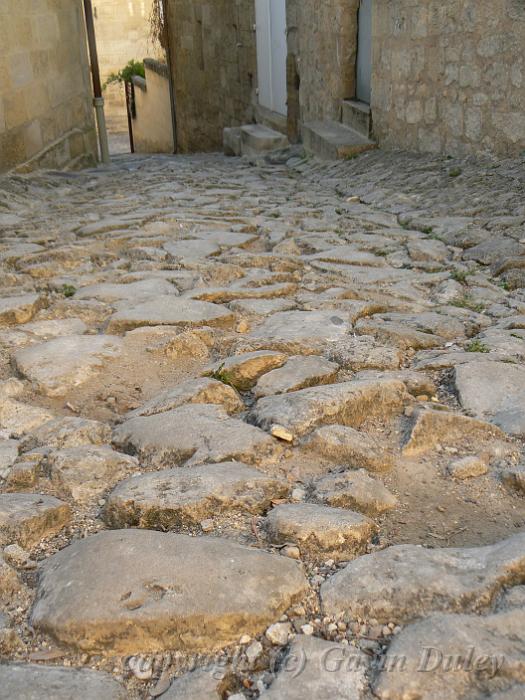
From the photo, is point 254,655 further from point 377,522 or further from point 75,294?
point 75,294

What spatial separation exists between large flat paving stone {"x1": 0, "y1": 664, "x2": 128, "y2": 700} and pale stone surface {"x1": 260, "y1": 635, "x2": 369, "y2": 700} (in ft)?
0.82

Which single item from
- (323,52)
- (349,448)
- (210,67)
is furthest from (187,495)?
(210,67)

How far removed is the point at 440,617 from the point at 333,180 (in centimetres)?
598

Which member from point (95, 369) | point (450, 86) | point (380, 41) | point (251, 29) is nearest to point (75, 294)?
point (95, 369)

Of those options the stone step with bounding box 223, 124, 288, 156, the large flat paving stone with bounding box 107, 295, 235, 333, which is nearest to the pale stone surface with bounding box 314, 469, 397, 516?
the large flat paving stone with bounding box 107, 295, 235, 333

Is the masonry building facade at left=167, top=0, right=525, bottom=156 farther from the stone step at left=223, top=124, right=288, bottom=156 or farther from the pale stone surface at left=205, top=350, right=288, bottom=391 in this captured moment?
the pale stone surface at left=205, top=350, right=288, bottom=391

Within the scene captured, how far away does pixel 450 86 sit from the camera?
236 inches

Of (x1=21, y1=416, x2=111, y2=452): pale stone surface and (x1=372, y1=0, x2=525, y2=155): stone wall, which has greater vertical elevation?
(x1=372, y1=0, x2=525, y2=155): stone wall

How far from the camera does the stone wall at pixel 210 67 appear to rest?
11.6 meters

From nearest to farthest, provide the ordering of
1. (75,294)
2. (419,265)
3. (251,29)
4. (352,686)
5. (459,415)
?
(352,686) < (459,415) < (75,294) < (419,265) < (251,29)

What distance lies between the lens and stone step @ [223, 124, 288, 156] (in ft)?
32.4

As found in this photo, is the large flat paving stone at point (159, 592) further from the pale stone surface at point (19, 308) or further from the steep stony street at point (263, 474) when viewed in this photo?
the pale stone surface at point (19, 308)

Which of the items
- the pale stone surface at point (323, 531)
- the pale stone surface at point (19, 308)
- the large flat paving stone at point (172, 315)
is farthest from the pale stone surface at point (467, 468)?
the pale stone surface at point (19, 308)

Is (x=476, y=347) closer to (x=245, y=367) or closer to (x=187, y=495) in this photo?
(x=245, y=367)
